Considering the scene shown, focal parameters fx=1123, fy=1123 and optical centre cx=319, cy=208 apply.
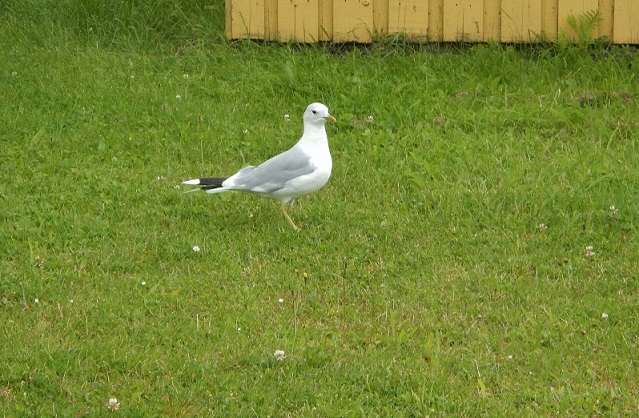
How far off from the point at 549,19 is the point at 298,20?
2110 mm

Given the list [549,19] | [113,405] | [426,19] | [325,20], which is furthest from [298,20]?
[113,405]

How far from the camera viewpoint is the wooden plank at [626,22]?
29.9 feet

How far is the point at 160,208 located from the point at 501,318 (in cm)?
248

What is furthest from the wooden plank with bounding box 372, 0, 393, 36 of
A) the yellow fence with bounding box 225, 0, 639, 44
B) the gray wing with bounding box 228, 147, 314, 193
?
the gray wing with bounding box 228, 147, 314, 193

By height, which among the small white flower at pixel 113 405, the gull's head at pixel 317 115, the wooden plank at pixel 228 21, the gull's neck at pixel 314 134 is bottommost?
the small white flower at pixel 113 405

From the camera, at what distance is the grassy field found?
5.36m

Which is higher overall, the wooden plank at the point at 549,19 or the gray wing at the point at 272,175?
the wooden plank at the point at 549,19

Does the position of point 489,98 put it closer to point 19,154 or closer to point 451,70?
point 451,70

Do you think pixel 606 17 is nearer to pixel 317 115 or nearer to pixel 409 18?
pixel 409 18

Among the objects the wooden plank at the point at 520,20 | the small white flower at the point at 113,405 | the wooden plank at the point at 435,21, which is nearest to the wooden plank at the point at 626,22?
the wooden plank at the point at 520,20

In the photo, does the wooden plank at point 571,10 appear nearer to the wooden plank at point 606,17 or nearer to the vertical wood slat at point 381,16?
the wooden plank at point 606,17

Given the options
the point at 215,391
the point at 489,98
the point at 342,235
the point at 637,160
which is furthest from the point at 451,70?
the point at 215,391

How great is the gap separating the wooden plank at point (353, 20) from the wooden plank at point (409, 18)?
19cm

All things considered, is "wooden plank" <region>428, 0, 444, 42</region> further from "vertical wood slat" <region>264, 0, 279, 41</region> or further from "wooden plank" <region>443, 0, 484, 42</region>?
"vertical wood slat" <region>264, 0, 279, 41</region>
